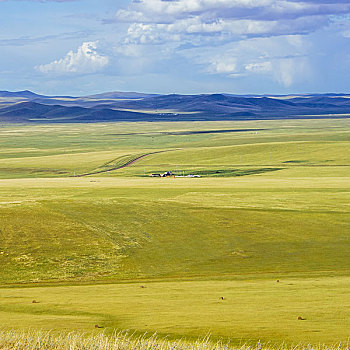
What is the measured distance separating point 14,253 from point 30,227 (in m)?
5.97

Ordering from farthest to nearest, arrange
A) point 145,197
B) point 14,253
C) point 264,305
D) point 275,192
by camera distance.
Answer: point 275,192 < point 145,197 < point 14,253 < point 264,305

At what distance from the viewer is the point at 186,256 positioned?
1848 inches

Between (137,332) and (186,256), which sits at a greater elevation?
(137,332)

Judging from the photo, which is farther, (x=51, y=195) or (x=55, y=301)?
(x=51, y=195)

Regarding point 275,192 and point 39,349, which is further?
point 275,192

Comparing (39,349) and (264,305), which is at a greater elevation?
(39,349)

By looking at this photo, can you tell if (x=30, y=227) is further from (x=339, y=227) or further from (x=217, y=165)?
(x=217, y=165)

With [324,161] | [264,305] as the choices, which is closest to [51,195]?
[264,305]

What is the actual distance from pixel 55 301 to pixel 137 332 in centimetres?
911

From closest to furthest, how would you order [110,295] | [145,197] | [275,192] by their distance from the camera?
[110,295] < [145,197] < [275,192]

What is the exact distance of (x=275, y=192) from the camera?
7988cm

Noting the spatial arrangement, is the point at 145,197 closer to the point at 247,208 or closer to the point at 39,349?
the point at 247,208

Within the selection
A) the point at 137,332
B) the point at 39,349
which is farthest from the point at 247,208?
the point at 39,349

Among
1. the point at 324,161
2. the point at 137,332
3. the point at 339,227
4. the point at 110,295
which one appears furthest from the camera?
the point at 324,161
